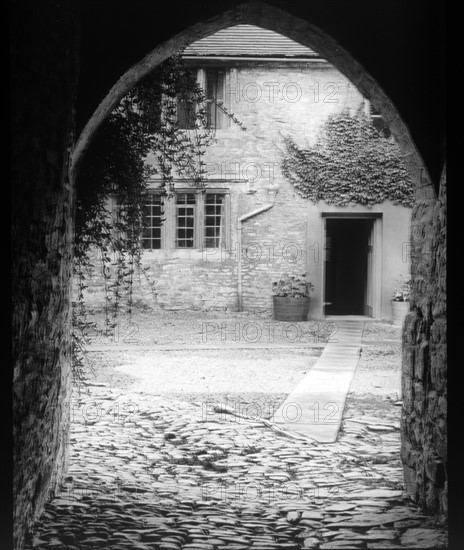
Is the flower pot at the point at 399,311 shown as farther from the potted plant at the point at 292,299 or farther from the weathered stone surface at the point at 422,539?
the weathered stone surface at the point at 422,539

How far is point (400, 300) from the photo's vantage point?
12453 mm

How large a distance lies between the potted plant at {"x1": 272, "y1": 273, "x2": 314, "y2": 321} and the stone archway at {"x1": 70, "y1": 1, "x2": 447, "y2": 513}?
8.67 metres

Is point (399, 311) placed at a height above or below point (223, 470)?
above

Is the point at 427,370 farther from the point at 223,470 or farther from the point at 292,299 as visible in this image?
the point at 292,299

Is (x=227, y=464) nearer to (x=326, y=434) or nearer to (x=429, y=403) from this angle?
(x=326, y=434)

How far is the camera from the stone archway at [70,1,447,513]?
3.26m

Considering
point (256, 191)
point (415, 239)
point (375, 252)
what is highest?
point (256, 191)

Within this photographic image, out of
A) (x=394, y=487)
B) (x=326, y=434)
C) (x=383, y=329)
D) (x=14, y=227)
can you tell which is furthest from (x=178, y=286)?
(x=14, y=227)

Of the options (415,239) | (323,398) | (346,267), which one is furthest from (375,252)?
(415,239)

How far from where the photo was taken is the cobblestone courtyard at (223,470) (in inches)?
125

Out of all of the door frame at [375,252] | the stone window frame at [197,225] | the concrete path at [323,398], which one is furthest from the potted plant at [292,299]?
the concrete path at [323,398]

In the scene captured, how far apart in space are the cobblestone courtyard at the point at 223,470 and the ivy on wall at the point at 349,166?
536 cm

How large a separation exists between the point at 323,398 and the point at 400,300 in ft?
20.7

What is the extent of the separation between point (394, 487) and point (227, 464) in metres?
1.19
